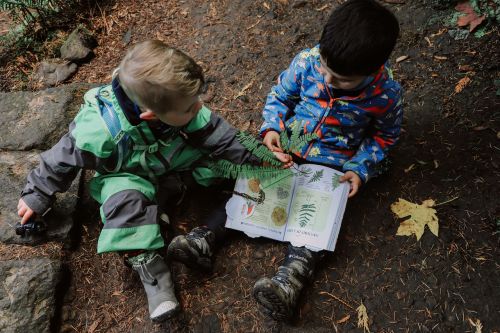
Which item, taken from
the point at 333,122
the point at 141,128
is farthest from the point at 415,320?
the point at 141,128

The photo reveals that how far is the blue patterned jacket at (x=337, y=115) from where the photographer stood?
2.62m

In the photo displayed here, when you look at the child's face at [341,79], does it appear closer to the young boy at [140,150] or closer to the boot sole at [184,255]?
the young boy at [140,150]

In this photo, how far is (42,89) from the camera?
379 cm

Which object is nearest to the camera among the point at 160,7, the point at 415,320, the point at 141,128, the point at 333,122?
the point at 141,128

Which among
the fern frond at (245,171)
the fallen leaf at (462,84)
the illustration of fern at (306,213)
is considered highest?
the fern frond at (245,171)

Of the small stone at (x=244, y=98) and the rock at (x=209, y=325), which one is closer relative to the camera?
the rock at (x=209, y=325)

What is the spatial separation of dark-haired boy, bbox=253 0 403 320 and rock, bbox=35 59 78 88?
83.9 inches

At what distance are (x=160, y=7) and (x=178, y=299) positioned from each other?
3049 mm

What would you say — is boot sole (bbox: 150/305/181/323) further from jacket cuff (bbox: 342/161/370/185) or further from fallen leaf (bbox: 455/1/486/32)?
fallen leaf (bbox: 455/1/486/32)

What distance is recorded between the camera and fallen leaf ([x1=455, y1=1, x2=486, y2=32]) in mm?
3707

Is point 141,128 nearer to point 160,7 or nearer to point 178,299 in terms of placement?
point 178,299

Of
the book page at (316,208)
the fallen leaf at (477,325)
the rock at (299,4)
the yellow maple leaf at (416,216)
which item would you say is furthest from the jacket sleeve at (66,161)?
the rock at (299,4)

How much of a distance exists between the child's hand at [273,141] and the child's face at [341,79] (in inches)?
22.9

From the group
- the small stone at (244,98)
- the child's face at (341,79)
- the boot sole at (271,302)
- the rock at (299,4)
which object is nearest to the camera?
the child's face at (341,79)
